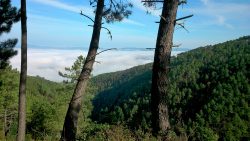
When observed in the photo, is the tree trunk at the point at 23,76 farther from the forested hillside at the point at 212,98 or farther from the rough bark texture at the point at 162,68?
the forested hillside at the point at 212,98

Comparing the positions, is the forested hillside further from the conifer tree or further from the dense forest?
the conifer tree

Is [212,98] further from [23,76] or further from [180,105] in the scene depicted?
[23,76]

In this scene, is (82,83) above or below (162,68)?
below

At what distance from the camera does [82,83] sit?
33.9 feet

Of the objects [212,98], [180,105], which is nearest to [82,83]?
[212,98]

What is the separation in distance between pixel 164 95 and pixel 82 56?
38.8m

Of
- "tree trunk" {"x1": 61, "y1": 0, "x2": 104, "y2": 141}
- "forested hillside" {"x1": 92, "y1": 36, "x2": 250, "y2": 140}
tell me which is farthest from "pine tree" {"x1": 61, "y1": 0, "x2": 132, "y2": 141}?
"forested hillside" {"x1": 92, "y1": 36, "x2": 250, "y2": 140}

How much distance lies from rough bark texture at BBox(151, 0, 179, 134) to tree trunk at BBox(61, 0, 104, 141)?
9.23ft

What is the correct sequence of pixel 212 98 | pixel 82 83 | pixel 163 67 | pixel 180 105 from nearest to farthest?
1. pixel 163 67
2. pixel 82 83
3. pixel 212 98
4. pixel 180 105

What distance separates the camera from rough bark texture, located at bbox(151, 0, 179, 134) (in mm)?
7848

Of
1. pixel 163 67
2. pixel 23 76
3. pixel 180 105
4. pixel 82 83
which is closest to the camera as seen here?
pixel 163 67

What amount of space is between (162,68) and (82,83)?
3.13 m

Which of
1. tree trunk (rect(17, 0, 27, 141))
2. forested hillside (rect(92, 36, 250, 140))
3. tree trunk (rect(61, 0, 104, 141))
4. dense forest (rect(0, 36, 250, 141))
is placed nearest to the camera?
tree trunk (rect(61, 0, 104, 141))

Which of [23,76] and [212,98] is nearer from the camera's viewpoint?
[23,76]
